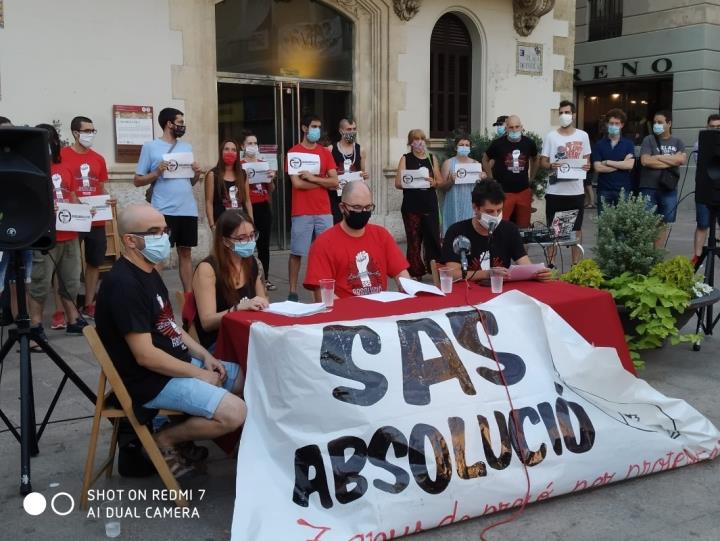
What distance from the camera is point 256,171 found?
8859 mm

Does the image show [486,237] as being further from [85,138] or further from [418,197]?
[85,138]

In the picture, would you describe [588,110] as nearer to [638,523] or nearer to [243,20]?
[243,20]

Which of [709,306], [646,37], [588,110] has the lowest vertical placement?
[709,306]

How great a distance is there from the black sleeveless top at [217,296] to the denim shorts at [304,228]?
366cm

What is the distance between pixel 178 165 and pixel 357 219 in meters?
3.28

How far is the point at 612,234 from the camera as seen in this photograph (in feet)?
20.3

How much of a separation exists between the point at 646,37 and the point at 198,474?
718 inches

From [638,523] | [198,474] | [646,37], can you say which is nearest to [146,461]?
[198,474]

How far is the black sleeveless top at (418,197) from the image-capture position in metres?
9.01

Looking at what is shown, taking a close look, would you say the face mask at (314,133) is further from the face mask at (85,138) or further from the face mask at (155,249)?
the face mask at (155,249)

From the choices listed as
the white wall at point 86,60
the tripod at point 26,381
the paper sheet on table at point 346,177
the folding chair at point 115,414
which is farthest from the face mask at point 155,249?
the white wall at point 86,60

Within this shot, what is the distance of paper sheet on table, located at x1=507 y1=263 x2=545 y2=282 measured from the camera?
502 cm

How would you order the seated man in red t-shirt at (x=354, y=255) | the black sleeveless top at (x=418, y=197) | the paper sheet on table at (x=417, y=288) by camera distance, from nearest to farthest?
the paper sheet on table at (x=417, y=288), the seated man in red t-shirt at (x=354, y=255), the black sleeveless top at (x=418, y=197)

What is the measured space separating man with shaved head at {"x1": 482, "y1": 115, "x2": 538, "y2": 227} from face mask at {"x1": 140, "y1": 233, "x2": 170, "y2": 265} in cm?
627
